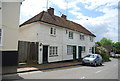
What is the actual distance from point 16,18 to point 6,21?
1.16m

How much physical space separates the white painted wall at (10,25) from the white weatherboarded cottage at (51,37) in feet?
11.2

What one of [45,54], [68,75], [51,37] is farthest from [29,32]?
[68,75]

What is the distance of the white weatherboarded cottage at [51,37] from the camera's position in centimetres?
1661

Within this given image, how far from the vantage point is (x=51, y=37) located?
18203 mm

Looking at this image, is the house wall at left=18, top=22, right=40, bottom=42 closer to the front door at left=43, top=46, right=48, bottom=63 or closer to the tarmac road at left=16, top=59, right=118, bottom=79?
the front door at left=43, top=46, right=48, bottom=63

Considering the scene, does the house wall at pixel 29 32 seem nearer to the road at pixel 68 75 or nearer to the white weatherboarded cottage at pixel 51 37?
the white weatherboarded cottage at pixel 51 37

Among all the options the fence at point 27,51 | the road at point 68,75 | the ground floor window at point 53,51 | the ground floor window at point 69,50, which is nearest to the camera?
the road at point 68,75

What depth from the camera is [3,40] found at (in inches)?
486

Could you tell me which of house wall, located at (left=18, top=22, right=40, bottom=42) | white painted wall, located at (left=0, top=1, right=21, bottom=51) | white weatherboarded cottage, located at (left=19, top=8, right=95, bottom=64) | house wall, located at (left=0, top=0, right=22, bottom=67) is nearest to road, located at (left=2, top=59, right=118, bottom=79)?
house wall, located at (left=0, top=0, right=22, bottom=67)

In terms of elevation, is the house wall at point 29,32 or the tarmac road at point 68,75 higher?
the house wall at point 29,32

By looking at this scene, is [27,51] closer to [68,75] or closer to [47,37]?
[47,37]

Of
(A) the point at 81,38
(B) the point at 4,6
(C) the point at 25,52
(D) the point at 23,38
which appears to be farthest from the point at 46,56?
(A) the point at 81,38

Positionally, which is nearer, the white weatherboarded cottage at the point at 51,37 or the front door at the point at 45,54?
the white weatherboarded cottage at the point at 51,37

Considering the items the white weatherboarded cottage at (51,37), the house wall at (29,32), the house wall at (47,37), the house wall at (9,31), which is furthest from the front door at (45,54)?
the house wall at (9,31)
